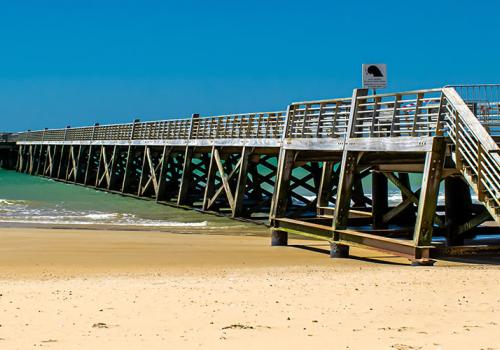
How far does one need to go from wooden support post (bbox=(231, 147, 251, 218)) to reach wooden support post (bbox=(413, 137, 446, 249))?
10711mm

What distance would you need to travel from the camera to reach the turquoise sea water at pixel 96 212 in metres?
22.5

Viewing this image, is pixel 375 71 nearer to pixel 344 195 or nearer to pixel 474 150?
pixel 344 195

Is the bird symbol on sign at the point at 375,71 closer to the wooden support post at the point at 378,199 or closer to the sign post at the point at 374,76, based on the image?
the sign post at the point at 374,76

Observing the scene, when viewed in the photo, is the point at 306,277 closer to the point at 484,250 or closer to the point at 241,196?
the point at 484,250

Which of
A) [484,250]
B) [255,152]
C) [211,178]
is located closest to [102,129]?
[211,178]

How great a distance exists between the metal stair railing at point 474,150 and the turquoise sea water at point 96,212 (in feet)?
33.8

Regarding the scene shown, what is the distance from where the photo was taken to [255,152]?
73.3 ft

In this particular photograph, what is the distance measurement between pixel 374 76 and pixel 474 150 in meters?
3.96

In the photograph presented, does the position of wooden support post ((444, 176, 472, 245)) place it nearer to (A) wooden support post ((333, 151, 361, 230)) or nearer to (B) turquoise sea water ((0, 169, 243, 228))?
(A) wooden support post ((333, 151, 361, 230))

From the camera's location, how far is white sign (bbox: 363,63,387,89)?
14742 millimetres

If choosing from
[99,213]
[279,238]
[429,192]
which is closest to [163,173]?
[99,213]

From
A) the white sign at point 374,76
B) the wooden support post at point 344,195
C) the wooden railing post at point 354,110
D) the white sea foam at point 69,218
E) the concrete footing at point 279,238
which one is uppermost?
the white sign at point 374,76

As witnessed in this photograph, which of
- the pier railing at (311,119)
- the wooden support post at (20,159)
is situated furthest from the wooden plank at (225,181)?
the wooden support post at (20,159)

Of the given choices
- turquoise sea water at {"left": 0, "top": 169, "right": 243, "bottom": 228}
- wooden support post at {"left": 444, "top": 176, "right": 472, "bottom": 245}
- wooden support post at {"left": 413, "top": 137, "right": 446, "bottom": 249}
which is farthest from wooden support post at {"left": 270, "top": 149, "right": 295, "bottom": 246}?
wooden support post at {"left": 413, "top": 137, "right": 446, "bottom": 249}
